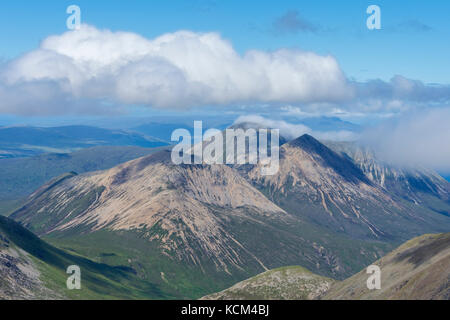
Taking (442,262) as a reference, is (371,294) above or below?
below
